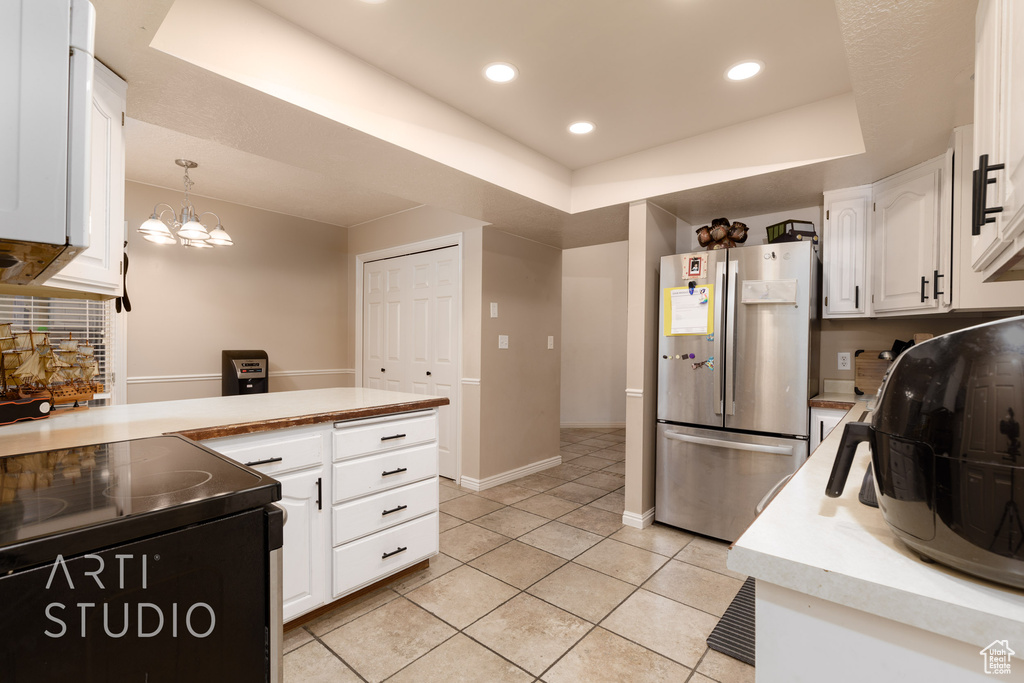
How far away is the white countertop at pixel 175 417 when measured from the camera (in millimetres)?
1404

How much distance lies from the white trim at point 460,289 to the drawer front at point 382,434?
159cm

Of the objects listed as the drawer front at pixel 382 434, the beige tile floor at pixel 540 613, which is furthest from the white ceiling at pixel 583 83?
the beige tile floor at pixel 540 613

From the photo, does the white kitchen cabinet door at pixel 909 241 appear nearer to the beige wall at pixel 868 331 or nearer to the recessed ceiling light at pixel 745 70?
the beige wall at pixel 868 331

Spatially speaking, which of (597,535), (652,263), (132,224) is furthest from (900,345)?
(132,224)

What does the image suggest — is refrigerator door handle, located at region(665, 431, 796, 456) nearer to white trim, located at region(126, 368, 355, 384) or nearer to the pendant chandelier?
the pendant chandelier

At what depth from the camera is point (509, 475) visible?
13.3 ft

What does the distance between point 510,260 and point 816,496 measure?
3.30m

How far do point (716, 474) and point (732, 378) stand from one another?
594 mm

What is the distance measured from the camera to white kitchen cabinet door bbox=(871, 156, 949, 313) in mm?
2234

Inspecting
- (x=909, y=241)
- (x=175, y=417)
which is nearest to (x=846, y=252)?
(x=909, y=241)

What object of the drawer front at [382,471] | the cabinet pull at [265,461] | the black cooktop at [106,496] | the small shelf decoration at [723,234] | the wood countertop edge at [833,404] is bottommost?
the drawer front at [382,471]

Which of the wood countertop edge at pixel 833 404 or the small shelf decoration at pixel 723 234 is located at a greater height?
the small shelf decoration at pixel 723 234

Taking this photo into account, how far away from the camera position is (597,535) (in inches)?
114

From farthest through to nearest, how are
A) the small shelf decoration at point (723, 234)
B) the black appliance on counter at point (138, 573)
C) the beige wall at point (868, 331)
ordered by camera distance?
the small shelf decoration at point (723, 234), the beige wall at point (868, 331), the black appliance on counter at point (138, 573)
